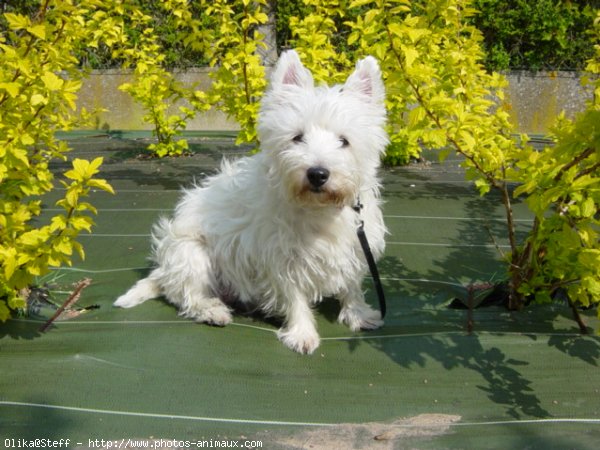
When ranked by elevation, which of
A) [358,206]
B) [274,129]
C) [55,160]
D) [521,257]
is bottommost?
A: [55,160]

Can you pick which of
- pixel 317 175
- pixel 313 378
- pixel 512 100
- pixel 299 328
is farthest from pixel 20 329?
pixel 512 100

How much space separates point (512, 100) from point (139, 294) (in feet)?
28.7

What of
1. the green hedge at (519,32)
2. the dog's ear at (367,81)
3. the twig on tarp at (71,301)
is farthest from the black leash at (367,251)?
the green hedge at (519,32)

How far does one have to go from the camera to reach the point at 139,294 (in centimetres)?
333

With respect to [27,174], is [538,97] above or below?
below

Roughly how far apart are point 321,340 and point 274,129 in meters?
1.16

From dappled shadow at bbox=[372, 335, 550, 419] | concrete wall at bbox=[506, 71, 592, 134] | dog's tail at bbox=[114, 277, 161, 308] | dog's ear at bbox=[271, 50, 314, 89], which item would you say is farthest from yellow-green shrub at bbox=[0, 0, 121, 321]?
concrete wall at bbox=[506, 71, 592, 134]

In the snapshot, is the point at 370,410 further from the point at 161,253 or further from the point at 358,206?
the point at 161,253

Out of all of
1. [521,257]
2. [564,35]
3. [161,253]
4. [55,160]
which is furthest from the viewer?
[564,35]

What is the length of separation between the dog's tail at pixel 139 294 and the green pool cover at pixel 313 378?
7 centimetres

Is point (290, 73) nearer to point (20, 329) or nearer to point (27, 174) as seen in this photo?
point (27, 174)

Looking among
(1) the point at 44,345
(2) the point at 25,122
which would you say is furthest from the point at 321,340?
(2) the point at 25,122

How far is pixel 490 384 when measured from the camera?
2.55 m

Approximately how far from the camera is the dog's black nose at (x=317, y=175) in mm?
2660
